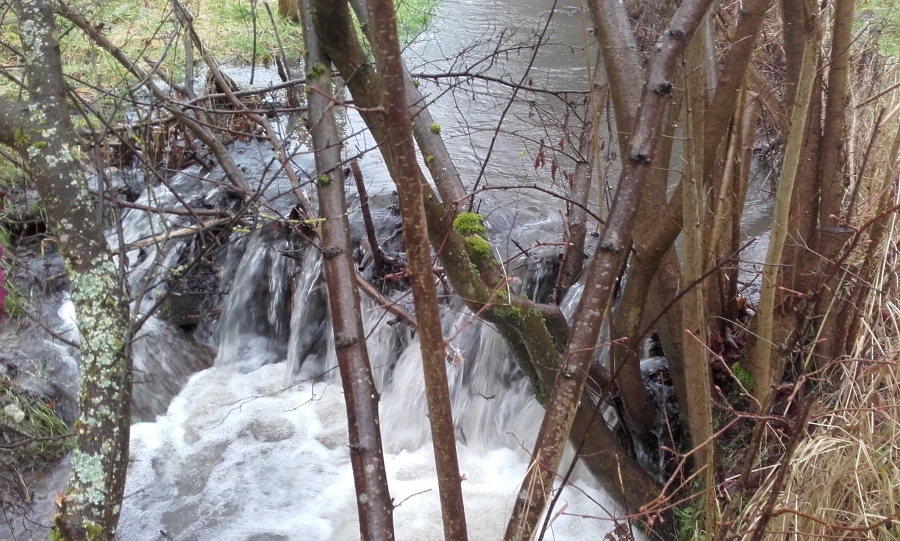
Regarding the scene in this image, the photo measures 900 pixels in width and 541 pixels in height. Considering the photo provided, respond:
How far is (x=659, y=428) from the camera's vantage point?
3.08 meters

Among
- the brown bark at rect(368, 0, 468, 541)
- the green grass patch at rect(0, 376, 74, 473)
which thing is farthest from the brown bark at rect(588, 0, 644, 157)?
the green grass patch at rect(0, 376, 74, 473)

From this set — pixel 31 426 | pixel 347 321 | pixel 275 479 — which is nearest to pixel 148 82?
pixel 347 321

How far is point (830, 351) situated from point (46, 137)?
8.59 ft

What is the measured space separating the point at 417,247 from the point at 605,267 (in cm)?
57

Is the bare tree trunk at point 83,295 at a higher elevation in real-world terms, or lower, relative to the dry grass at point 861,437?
higher

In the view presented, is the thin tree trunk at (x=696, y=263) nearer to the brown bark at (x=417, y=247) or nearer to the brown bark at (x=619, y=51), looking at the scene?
the brown bark at (x=619, y=51)

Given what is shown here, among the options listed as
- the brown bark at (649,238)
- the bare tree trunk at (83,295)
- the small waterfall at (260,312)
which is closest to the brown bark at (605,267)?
the brown bark at (649,238)

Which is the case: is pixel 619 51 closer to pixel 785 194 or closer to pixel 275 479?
pixel 785 194

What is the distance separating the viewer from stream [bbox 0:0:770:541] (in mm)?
3988

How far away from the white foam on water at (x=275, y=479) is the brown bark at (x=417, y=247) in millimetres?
2315

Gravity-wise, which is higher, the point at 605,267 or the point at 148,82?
the point at 148,82

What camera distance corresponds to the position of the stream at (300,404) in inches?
157

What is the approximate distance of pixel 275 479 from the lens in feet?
14.4

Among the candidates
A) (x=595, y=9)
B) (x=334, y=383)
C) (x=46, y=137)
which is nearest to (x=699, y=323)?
(x=595, y=9)
